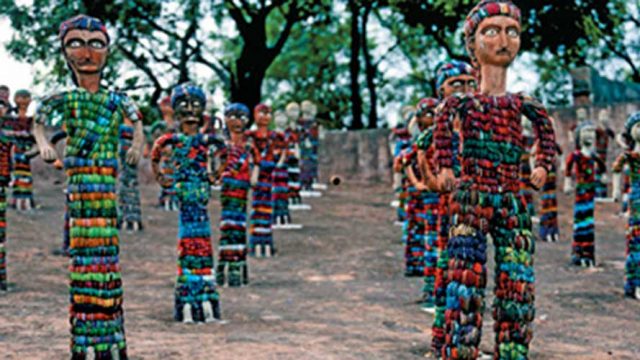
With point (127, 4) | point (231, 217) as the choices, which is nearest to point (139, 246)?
point (231, 217)

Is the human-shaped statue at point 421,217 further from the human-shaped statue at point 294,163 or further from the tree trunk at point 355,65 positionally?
the tree trunk at point 355,65

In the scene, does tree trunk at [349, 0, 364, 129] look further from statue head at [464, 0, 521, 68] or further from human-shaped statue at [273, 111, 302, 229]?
statue head at [464, 0, 521, 68]

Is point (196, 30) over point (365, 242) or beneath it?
over

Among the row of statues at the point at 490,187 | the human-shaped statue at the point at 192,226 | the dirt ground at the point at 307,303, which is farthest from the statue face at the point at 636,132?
the human-shaped statue at the point at 192,226

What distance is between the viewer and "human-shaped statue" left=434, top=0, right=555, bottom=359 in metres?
5.14

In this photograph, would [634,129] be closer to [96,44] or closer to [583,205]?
[583,205]

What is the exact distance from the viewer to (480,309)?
5.13 meters

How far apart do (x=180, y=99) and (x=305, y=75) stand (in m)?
24.2

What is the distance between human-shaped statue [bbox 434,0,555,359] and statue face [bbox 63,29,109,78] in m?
2.57

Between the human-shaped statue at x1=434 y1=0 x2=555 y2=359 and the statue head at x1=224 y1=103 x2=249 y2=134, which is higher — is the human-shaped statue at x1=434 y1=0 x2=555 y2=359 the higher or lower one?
the lower one

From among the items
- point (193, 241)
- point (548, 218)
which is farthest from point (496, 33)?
point (548, 218)

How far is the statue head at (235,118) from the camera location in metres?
10.2

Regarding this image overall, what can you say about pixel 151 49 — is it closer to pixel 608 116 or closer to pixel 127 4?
pixel 127 4

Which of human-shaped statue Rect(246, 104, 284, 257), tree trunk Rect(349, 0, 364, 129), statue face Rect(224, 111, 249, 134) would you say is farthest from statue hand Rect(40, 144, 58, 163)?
tree trunk Rect(349, 0, 364, 129)
